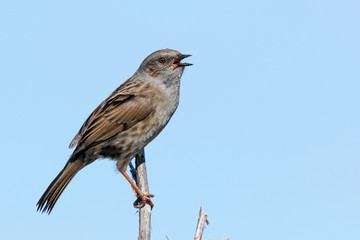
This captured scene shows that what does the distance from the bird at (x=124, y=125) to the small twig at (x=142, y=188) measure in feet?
0.31

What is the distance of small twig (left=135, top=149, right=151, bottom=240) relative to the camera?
6359mm

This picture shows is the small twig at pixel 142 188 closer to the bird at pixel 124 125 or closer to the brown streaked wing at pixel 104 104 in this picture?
the bird at pixel 124 125

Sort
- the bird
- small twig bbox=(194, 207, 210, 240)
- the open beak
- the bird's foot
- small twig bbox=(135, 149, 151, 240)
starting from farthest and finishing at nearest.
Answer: the open beak, the bird, the bird's foot, small twig bbox=(135, 149, 151, 240), small twig bbox=(194, 207, 210, 240)

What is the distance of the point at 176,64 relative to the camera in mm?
8625

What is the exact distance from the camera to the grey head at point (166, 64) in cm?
861

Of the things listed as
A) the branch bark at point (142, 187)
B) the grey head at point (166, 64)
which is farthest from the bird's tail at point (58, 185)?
the grey head at point (166, 64)

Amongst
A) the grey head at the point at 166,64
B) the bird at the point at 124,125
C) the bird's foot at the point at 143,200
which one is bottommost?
the bird's foot at the point at 143,200

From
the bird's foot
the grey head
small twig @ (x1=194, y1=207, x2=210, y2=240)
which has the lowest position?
small twig @ (x1=194, y1=207, x2=210, y2=240)

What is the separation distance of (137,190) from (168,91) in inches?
70.2

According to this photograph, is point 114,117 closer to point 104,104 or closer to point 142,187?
point 104,104

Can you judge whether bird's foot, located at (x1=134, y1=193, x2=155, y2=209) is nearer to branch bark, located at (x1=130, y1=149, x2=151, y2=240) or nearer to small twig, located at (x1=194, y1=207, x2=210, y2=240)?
branch bark, located at (x1=130, y1=149, x2=151, y2=240)

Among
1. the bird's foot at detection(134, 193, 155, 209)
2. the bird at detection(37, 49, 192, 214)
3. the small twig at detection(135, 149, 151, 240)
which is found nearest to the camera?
the small twig at detection(135, 149, 151, 240)

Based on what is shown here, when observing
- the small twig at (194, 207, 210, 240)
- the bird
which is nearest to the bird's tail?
the bird

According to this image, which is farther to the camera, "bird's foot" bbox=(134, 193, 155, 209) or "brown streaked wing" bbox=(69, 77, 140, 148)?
"brown streaked wing" bbox=(69, 77, 140, 148)
